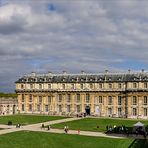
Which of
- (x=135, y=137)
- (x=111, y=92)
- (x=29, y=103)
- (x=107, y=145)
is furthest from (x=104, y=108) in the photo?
(x=107, y=145)

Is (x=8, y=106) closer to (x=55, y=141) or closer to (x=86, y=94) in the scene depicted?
(x=86, y=94)

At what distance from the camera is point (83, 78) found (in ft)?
325

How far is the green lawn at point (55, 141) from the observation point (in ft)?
147

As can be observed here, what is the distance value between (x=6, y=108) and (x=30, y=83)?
9.47 metres

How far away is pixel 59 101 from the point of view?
332 ft

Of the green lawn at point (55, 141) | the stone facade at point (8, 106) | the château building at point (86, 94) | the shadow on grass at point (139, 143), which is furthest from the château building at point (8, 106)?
the shadow on grass at point (139, 143)

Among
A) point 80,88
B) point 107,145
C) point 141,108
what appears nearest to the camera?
point 107,145

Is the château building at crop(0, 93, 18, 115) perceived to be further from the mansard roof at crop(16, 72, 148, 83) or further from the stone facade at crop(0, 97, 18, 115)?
the mansard roof at crop(16, 72, 148, 83)

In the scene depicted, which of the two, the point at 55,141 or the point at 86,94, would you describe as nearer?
the point at 55,141

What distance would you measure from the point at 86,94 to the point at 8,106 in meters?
22.8

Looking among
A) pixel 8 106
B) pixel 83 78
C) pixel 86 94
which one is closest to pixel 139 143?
pixel 86 94

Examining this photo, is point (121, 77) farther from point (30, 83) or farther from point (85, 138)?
point (85, 138)

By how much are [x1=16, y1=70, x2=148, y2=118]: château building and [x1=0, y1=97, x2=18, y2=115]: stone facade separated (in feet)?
10.1

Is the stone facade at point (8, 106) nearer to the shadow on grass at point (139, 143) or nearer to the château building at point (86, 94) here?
the château building at point (86, 94)
